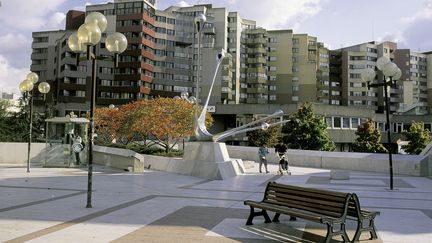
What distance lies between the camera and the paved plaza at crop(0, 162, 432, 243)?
7445 mm

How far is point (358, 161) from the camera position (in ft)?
88.0

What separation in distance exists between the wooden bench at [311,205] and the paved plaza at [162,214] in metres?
0.43

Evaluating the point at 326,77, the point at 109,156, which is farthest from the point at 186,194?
the point at 326,77

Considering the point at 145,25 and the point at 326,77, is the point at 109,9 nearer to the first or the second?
the point at 145,25

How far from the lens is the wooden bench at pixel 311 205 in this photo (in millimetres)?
6906

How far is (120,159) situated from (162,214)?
14235 mm

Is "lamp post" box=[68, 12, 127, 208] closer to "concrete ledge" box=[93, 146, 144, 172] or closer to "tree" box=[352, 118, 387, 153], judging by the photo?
"concrete ledge" box=[93, 146, 144, 172]

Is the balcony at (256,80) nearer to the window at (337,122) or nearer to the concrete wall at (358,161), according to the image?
the window at (337,122)

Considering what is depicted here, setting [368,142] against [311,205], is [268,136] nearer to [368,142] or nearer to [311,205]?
[368,142]

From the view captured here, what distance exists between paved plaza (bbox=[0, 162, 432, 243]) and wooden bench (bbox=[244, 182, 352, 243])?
16.9 inches

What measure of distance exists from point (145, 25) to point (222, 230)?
84051 millimetres

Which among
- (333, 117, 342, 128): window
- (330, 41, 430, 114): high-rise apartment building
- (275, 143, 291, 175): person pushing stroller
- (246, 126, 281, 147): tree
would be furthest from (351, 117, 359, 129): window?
(275, 143, 291, 175): person pushing stroller

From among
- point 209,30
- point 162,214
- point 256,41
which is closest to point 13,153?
point 162,214

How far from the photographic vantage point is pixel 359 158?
26.7 metres
